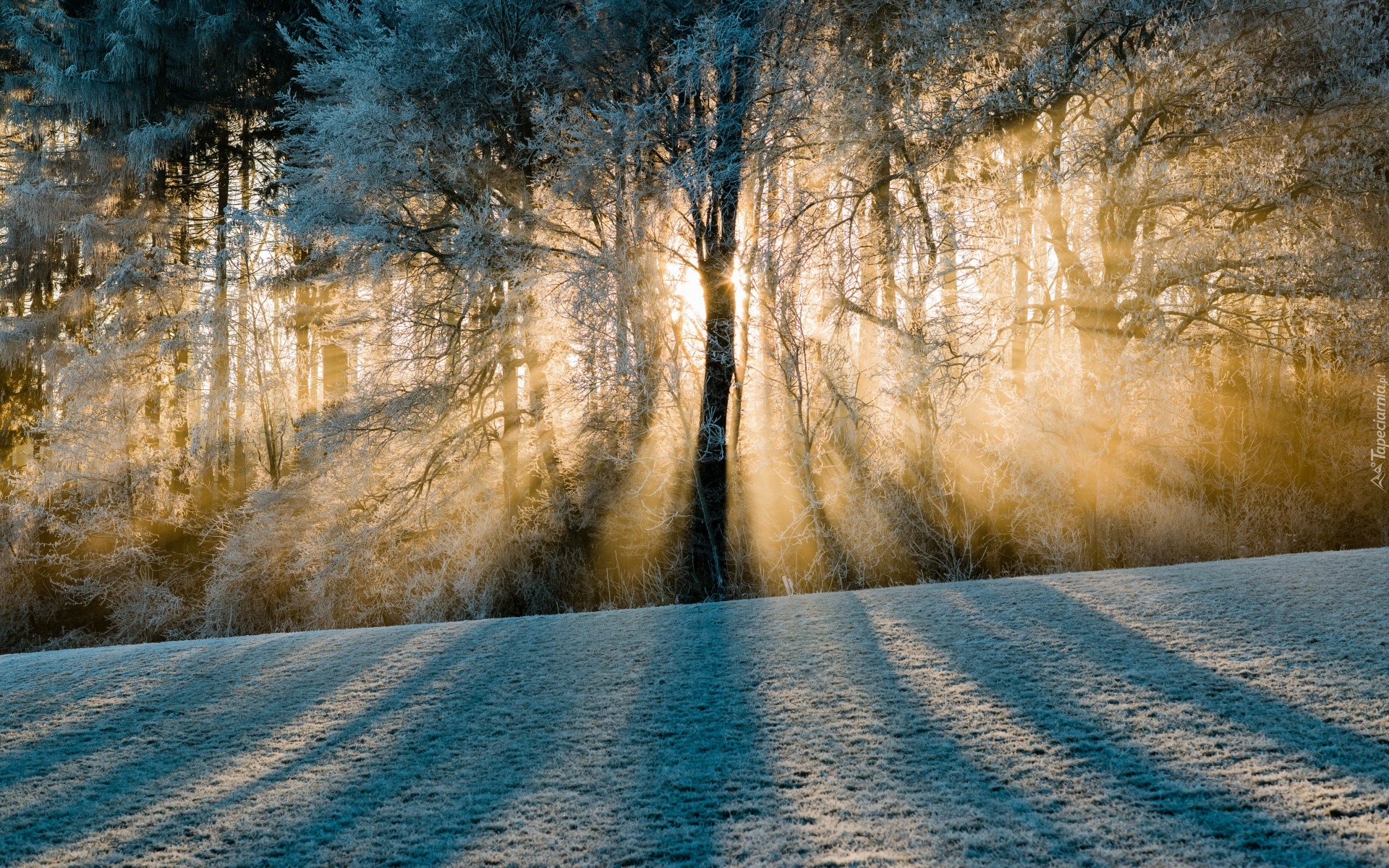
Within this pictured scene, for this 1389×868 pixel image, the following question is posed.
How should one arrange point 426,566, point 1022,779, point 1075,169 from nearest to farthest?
point 1022,779
point 1075,169
point 426,566

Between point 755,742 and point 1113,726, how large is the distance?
3.62 ft

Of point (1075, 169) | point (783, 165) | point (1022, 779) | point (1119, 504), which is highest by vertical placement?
point (783, 165)

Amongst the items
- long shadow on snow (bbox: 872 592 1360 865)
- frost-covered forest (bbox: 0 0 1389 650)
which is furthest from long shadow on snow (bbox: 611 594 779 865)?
frost-covered forest (bbox: 0 0 1389 650)

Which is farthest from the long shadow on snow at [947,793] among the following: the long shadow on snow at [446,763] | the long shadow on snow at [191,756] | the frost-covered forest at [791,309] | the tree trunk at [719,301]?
the tree trunk at [719,301]

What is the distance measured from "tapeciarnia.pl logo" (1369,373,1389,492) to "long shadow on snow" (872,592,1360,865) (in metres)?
7.22

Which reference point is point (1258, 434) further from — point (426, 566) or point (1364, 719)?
point (426, 566)

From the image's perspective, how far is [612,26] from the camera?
10.3 meters

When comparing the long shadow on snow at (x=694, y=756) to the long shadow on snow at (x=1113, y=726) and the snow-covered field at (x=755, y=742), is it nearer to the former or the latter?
the snow-covered field at (x=755, y=742)

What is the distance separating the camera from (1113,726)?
281 cm

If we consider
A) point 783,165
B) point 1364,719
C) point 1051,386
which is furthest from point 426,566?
point 1364,719

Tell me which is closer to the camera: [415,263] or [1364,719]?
[1364,719]

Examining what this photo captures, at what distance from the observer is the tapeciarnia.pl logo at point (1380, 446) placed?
9406 mm

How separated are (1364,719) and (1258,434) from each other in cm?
870

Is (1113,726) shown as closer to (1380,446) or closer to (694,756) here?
(694,756)
